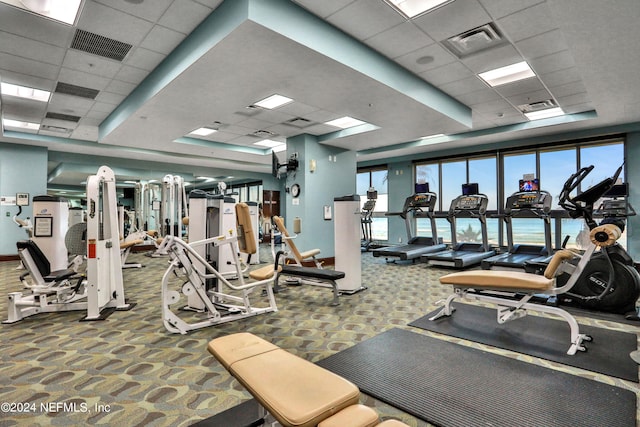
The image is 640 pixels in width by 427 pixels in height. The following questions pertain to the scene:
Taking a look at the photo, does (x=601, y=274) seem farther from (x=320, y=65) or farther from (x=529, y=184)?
(x=320, y=65)

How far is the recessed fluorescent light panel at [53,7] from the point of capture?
3.22 meters

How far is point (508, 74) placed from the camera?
4906mm

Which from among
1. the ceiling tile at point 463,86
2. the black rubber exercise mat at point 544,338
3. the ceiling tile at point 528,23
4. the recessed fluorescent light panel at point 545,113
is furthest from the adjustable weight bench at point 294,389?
the recessed fluorescent light panel at point 545,113

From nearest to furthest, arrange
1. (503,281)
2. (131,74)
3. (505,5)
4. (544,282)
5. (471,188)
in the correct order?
(544,282) < (503,281) < (505,5) < (131,74) < (471,188)

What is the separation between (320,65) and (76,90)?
169 inches

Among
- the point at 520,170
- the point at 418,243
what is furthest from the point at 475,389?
the point at 520,170

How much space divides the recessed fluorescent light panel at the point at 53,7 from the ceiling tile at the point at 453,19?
11.6 ft

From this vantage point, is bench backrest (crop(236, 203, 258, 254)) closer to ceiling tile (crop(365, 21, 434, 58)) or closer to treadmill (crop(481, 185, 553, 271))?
ceiling tile (crop(365, 21, 434, 58))

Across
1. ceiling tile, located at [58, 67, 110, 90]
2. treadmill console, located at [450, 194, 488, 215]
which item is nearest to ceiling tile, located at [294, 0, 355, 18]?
ceiling tile, located at [58, 67, 110, 90]

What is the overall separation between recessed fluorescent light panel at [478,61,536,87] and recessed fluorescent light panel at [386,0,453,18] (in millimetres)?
1971

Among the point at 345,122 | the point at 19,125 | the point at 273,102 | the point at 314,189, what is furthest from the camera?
the point at 314,189

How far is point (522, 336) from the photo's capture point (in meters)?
3.11

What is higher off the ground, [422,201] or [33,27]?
[33,27]

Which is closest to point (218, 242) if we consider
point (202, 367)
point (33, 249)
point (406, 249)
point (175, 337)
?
point (175, 337)
